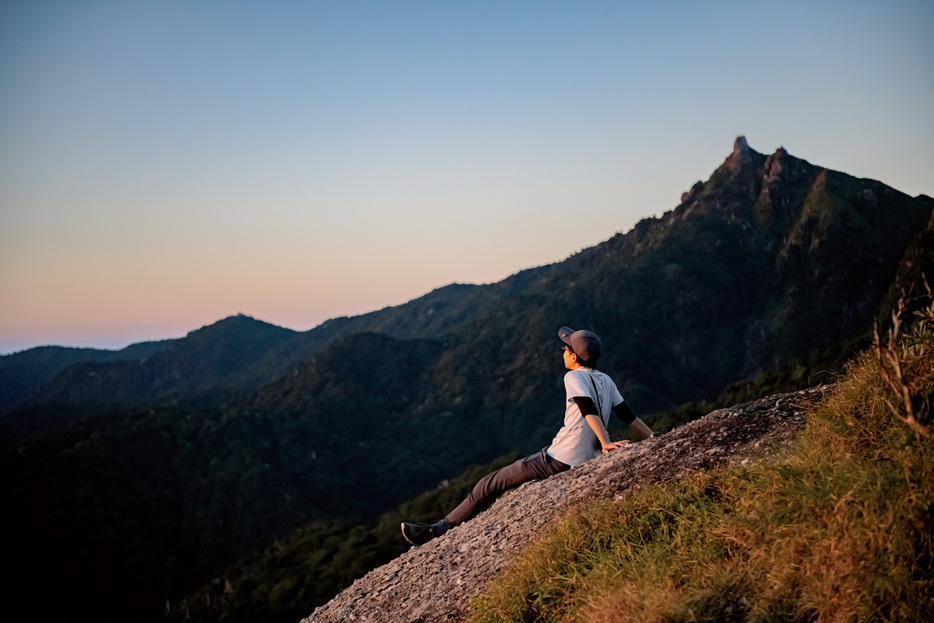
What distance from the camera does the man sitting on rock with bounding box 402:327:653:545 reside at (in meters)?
7.30

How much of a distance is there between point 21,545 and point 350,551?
107 feet

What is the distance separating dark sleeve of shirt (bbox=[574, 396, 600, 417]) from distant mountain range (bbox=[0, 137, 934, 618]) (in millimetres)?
32594

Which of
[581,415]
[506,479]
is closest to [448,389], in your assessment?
[506,479]

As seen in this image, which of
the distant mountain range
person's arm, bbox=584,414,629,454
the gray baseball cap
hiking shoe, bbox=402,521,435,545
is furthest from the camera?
the distant mountain range

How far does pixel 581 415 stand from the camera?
7531mm

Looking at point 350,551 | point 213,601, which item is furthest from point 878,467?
point 213,601

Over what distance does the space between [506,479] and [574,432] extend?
4.11ft

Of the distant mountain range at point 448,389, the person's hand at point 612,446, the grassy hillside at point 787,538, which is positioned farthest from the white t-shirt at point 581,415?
the distant mountain range at point 448,389

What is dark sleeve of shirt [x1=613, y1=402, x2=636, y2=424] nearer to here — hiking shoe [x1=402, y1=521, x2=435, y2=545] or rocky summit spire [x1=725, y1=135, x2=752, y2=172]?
hiking shoe [x1=402, y1=521, x2=435, y2=545]

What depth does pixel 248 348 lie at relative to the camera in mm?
158250

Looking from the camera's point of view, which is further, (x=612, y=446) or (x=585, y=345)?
(x=585, y=345)

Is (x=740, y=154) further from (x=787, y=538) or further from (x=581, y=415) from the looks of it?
(x=787, y=538)

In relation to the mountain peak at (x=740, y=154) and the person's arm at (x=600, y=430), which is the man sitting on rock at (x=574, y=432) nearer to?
the person's arm at (x=600, y=430)

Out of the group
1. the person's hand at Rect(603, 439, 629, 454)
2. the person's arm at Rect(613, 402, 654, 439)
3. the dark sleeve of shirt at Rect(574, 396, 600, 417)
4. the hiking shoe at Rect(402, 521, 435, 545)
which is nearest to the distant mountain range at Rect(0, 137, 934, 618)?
the person's arm at Rect(613, 402, 654, 439)
